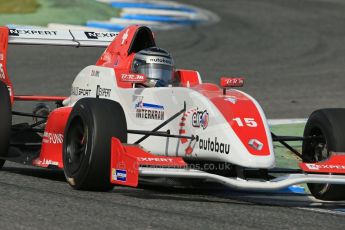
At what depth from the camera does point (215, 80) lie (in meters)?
18.1

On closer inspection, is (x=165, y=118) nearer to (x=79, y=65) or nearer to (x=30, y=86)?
(x=30, y=86)

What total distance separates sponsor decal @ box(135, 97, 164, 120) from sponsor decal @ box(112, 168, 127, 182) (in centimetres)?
106

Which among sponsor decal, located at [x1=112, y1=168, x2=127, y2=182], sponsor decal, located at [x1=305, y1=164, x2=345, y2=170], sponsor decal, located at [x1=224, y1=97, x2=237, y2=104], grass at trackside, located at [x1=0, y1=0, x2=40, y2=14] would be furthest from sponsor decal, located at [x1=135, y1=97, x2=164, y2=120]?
grass at trackside, located at [x1=0, y1=0, x2=40, y2=14]

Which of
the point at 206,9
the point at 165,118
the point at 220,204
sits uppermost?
the point at 206,9

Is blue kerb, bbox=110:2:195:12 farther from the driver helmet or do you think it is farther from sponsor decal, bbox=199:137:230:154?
sponsor decal, bbox=199:137:230:154

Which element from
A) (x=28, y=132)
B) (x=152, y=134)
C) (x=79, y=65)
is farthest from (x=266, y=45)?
(x=152, y=134)

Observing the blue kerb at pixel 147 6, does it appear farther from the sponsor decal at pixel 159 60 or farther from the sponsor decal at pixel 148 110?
the sponsor decal at pixel 148 110

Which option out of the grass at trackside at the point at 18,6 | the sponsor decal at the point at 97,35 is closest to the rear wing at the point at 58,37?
the sponsor decal at the point at 97,35

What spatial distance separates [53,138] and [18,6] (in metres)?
13.1

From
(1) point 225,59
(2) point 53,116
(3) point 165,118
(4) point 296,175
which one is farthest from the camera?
(1) point 225,59

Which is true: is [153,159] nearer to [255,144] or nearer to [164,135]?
[164,135]

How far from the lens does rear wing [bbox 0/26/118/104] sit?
11000mm

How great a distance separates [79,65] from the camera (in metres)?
19.0

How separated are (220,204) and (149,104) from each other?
4.72 feet
